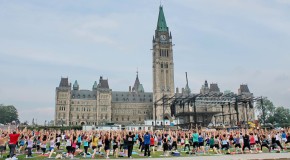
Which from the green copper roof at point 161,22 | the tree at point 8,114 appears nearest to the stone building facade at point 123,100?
the green copper roof at point 161,22

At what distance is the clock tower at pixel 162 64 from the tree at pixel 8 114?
66.3 meters

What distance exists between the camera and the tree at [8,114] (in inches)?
4873

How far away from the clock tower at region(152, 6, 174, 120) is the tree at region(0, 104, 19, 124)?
6627cm

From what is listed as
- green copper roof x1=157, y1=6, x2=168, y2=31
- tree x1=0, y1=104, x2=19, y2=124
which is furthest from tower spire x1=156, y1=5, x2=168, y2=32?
tree x1=0, y1=104, x2=19, y2=124

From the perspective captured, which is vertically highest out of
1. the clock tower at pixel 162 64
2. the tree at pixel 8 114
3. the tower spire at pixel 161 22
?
the tower spire at pixel 161 22

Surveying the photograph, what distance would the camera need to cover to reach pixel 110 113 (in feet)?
417

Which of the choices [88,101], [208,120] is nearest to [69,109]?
[88,101]

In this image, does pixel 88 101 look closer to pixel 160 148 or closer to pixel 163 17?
pixel 163 17

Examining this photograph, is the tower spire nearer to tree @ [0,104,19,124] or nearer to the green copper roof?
the green copper roof

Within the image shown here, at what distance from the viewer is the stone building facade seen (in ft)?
401

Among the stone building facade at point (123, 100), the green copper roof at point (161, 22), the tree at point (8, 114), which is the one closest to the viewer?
the stone building facade at point (123, 100)

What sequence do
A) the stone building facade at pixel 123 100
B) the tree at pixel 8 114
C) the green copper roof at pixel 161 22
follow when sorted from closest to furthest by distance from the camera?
the stone building facade at pixel 123 100
the tree at pixel 8 114
the green copper roof at pixel 161 22

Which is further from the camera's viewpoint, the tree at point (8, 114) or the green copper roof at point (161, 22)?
the green copper roof at point (161, 22)

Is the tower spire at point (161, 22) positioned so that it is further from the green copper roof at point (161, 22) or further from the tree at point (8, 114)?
the tree at point (8, 114)
